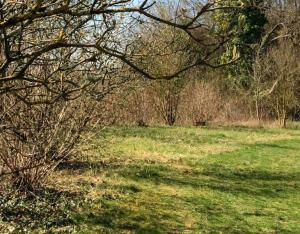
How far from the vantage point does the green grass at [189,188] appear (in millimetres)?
6844

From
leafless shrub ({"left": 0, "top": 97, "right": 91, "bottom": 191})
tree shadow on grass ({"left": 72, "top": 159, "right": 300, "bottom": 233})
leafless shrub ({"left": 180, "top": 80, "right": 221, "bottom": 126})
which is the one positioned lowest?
tree shadow on grass ({"left": 72, "top": 159, "right": 300, "bottom": 233})

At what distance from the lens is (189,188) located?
9094 millimetres

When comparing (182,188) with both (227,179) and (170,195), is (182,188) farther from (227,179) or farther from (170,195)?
(227,179)

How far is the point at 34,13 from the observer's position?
2.09 meters

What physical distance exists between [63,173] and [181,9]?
21.4ft

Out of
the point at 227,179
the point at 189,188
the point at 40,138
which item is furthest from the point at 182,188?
the point at 40,138

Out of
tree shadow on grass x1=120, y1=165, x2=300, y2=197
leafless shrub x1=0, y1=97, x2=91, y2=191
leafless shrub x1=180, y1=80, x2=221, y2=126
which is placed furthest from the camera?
leafless shrub x1=180, y1=80, x2=221, y2=126

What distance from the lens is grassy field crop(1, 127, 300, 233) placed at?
6.84 meters

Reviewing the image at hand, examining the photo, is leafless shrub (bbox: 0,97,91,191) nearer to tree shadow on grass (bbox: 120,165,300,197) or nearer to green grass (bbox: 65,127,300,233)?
green grass (bbox: 65,127,300,233)

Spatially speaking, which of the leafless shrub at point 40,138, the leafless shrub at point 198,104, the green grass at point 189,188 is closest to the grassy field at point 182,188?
the green grass at point 189,188

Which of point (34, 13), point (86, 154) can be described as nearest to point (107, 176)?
point (86, 154)

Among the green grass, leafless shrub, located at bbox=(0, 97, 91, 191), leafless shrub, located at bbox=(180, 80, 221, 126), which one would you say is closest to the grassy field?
the green grass

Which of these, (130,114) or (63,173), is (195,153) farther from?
(130,114)

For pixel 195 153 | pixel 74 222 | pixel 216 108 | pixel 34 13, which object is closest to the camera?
pixel 34 13
